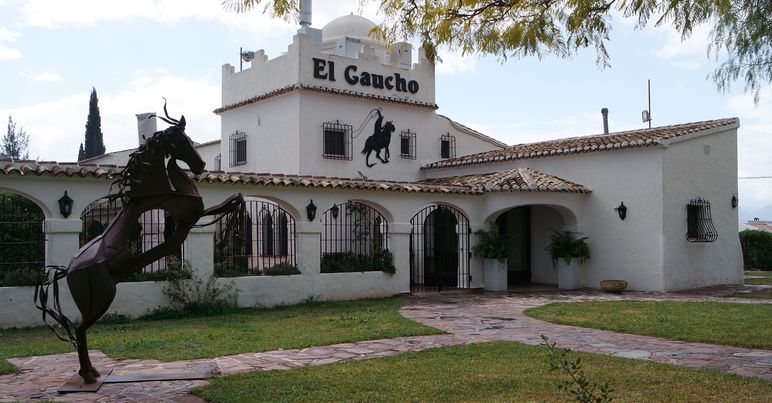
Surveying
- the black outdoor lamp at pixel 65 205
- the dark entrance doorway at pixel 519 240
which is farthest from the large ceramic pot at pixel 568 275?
the black outdoor lamp at pixel 65 205

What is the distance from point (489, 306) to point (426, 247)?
5.45 meters

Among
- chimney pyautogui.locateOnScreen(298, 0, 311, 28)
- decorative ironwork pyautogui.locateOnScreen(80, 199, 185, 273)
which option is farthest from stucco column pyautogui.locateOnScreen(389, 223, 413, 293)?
chimney pyautogui.locateOnScreen(298, 0, 311, 28)

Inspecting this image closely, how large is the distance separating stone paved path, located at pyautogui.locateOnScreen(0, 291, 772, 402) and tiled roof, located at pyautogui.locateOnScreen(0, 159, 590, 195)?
11.7 feet

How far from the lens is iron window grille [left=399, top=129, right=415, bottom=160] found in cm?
2278

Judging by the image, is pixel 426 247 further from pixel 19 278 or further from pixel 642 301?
pixel 19 278

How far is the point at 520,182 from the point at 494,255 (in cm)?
210

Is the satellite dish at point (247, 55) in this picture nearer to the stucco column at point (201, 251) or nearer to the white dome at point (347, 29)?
the white dome at point (347, 29)

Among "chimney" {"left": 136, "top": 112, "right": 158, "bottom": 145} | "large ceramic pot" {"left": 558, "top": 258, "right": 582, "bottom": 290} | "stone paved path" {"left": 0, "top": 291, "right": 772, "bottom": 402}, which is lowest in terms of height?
"stone paved path" {"left": 0, "top": 291, "right": 772, "bottom": 402}

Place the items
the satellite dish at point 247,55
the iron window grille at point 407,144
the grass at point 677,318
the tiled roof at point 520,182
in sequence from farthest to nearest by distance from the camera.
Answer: the satellite dish at point 247,55 < the iron window grille at point 407,144 < the tiled roof at point 520,182 < the grass at point 677,318

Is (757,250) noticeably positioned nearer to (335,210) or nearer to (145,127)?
(335,210)

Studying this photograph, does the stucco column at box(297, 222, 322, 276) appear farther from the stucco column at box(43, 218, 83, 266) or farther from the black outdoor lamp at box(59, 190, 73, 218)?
the black outdoor lamp at box(59, 190, 73, 218)

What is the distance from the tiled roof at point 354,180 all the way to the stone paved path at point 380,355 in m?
3.57

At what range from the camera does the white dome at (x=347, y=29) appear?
2428 centimetres

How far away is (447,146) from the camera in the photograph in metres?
24.2
